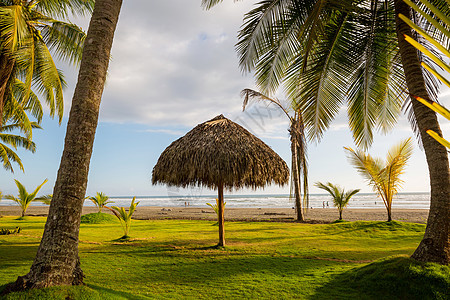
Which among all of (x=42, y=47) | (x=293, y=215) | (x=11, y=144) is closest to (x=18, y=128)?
(x=11, y=144)

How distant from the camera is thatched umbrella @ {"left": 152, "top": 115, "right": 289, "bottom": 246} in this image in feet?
24.2

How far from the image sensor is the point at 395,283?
442 centimetres

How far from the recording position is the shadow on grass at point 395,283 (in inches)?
163

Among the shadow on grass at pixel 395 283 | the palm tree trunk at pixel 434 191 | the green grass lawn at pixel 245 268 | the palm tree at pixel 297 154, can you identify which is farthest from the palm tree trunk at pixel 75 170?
the palm tree at pixel 297 154

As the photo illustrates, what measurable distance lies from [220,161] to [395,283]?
437 centimetres

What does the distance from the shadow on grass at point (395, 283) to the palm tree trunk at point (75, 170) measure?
11.8 feet

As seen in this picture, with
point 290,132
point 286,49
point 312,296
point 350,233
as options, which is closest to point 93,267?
point 312,296

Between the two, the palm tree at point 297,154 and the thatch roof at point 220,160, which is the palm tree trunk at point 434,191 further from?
the palm tree at point 297,154

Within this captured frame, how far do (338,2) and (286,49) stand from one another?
2.25 metres

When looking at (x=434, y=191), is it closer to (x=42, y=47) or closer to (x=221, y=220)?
(x=221, y=220)

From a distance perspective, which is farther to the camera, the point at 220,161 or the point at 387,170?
the point at 387,170

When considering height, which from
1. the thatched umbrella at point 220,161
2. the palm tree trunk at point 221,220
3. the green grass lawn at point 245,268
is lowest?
the green grass lawn at point 245,268

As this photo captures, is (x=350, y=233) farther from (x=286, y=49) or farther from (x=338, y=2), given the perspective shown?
(x=338, y=2)

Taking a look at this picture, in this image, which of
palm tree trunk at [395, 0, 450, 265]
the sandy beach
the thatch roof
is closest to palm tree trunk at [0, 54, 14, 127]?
the thatch roof
